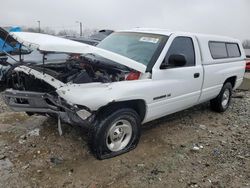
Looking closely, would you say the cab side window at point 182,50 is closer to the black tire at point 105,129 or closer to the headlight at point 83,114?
the black tire at point 105,129

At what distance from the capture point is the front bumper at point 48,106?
3398mm

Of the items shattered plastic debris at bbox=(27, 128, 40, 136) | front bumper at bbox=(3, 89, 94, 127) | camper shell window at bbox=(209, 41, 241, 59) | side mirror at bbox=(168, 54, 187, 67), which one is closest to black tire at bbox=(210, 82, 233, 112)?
camper shell window at bbox=(209, 41, 241, 59)

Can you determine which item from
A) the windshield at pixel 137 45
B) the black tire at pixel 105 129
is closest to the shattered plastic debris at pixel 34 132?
the black tire at pixel 105 129

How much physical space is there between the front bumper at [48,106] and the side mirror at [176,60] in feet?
5.35

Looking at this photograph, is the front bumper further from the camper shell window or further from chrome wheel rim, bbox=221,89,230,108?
chrome wheel rim, bbox=221,89,230,108

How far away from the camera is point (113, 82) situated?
11.8 ft

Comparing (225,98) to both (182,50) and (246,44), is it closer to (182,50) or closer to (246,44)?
(182,50)

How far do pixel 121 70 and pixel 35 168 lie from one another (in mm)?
1780

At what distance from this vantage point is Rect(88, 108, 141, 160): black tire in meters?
3.47

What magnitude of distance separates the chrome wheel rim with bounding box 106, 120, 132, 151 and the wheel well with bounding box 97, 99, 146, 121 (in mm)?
220

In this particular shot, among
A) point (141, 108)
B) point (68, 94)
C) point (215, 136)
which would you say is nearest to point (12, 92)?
point (68, 94)

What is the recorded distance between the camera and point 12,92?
3.66m

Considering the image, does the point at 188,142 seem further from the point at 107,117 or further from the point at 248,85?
the point at 248,85

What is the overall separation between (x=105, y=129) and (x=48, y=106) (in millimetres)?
816
